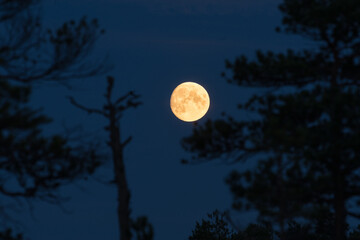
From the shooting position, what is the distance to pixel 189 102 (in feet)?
104

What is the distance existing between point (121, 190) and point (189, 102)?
14132 mm

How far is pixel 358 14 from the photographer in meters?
19.2

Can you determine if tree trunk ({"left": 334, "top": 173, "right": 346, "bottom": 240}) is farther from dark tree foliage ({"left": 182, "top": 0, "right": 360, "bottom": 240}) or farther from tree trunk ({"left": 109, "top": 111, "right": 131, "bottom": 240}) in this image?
tree trunk ({"left": 109, "top": 111, "right": 131, "bottom": 240})

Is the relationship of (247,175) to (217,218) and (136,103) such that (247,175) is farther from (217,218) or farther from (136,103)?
(217,218)

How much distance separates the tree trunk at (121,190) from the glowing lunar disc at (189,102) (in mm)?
13618

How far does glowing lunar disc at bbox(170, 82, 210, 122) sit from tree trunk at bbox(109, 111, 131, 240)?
13.6 m

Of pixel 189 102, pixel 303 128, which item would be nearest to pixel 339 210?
pixel 303 128

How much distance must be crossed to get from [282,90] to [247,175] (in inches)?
152

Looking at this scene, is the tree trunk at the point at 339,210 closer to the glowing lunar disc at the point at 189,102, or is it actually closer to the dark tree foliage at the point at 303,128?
the dark tree foliage at the point at 303,128

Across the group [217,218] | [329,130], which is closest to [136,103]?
[329,130]

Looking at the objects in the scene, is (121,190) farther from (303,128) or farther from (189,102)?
(189,102)

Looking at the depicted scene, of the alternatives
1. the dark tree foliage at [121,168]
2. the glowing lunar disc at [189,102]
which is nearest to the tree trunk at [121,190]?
the dark tree foliage at [121,168]

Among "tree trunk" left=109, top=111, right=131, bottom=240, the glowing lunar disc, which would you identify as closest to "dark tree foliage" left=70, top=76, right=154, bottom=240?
"tree trunk" left=109, top=111, right=131, bottom=240

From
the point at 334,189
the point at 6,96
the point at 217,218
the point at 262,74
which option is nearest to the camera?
the point at 6,96
